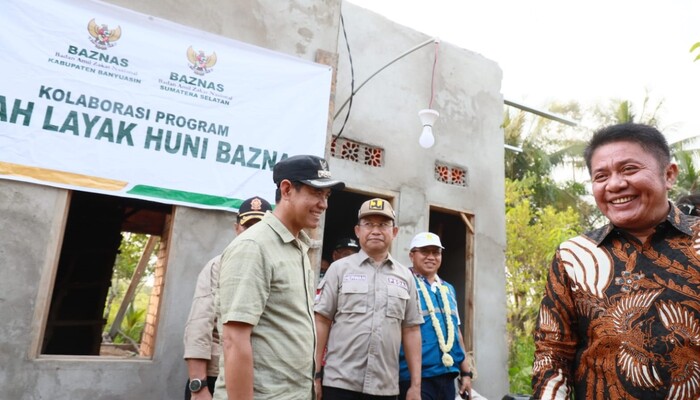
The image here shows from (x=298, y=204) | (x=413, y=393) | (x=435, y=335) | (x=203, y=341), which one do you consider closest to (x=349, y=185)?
(x=435, y=335)

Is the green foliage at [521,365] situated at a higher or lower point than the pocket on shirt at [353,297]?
lower

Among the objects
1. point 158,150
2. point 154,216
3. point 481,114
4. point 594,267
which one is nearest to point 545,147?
point 481,114

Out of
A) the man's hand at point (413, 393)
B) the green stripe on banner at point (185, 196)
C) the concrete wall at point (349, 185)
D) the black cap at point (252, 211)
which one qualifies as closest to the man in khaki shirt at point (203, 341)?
the black cap at point (252, 211)

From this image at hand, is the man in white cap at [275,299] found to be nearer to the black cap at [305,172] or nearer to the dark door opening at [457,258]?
the black cap at [305,172]

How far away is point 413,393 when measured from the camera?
3.27 meters

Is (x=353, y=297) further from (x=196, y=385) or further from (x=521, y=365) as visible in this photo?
(x=521, y=365)

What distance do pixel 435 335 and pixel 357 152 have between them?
272 cm

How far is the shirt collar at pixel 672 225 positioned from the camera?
1471mm

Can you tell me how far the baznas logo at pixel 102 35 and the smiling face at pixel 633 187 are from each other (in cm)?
394

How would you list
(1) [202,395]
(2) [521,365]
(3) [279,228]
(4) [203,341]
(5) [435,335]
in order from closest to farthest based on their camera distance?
1. (3) [279,228]
2. (1) [202,395]
3. (4) [203,341]
4. (5) [435,335]
5. (2) [521,365]

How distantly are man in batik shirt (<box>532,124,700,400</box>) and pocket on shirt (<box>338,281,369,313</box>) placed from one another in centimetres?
169

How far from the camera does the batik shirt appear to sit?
4.41ft

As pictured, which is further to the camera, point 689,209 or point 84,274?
point 84,274

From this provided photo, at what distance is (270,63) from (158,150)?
1.43 m
